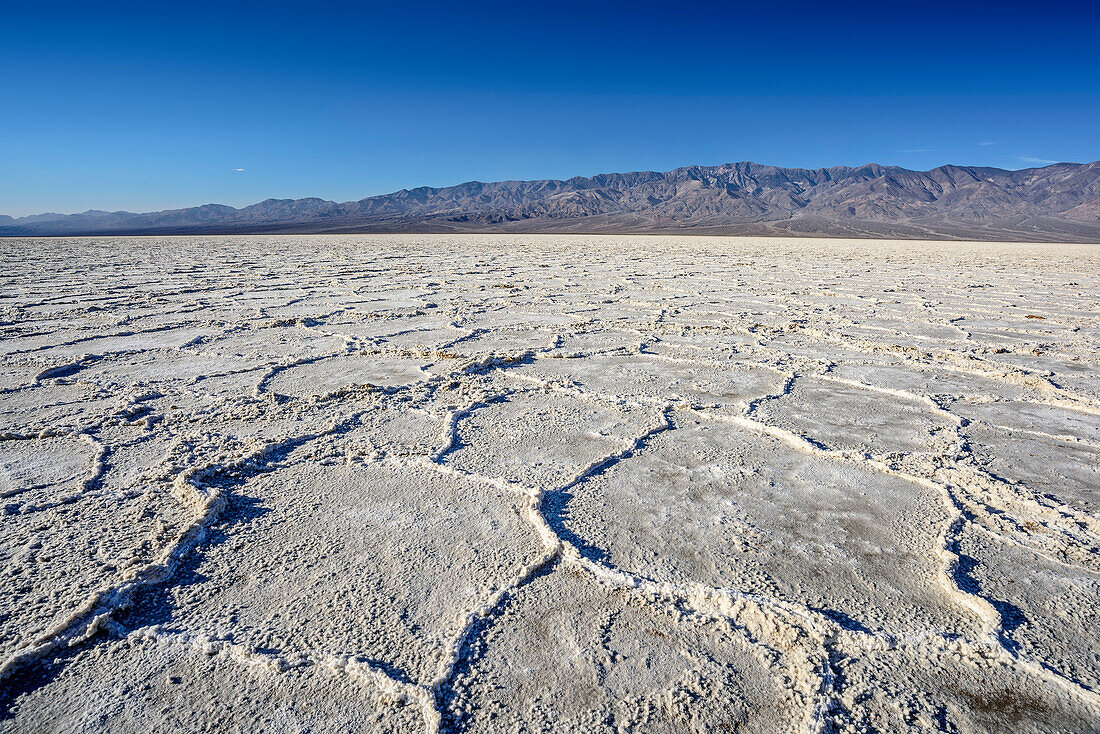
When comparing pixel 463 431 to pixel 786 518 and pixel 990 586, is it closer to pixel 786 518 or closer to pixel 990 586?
pixel 786 518

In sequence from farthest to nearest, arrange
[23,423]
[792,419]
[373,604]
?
[792,419] < [23,423] < [373,604]

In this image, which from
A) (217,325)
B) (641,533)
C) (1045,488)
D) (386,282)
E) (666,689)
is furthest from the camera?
(386,282)

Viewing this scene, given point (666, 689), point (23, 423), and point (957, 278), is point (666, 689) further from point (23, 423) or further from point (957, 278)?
point (957, 278)

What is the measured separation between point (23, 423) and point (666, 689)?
2575 millimetres

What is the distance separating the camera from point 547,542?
1527 millimetres

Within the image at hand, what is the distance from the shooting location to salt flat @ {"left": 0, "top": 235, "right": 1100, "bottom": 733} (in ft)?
3.44

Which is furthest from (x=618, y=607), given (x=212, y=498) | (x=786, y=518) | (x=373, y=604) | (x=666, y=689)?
(x=212, y=498)

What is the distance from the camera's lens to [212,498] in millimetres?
1699

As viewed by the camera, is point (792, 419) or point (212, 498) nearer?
point (212, 498)

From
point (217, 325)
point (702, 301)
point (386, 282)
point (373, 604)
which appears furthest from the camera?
point (386, 282)

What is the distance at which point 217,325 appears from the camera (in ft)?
15.1

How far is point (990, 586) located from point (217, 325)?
484 cm

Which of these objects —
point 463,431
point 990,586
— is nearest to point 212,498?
point 463,431

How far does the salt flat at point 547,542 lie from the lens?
1049 mm
